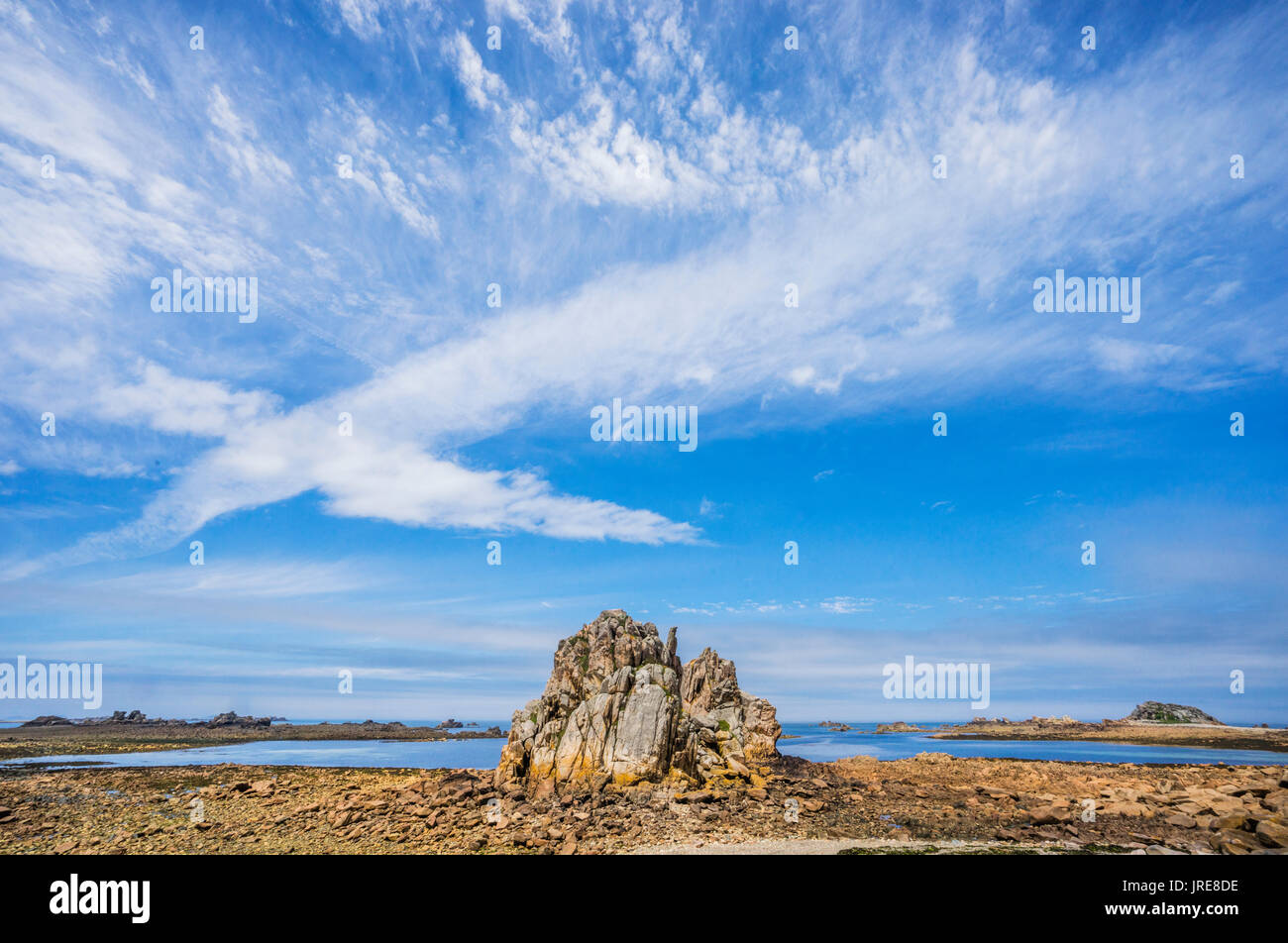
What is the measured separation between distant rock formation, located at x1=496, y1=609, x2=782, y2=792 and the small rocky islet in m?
0.09

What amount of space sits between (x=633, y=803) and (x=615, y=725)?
4439 mm

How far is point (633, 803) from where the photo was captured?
26.8m

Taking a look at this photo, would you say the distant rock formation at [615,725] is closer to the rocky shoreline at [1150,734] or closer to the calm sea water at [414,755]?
the calm sea water at [414,755]

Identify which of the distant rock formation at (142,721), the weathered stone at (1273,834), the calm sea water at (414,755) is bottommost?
the distant rock formation at (142,721)

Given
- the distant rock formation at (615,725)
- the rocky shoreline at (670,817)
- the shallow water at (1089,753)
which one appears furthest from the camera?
the shallow water at (1089,753)

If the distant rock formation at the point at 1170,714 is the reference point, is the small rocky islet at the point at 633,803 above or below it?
above

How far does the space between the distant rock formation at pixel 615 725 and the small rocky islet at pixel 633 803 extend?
0.30 ft

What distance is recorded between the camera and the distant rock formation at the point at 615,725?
29734 mm

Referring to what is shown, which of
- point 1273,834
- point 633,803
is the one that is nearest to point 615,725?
point 633,803

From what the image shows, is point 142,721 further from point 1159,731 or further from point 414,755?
point 1159,731

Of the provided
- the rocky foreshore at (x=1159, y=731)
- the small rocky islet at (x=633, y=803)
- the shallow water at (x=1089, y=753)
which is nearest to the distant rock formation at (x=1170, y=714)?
the rocky foreshore at (x=1159, y=731)
